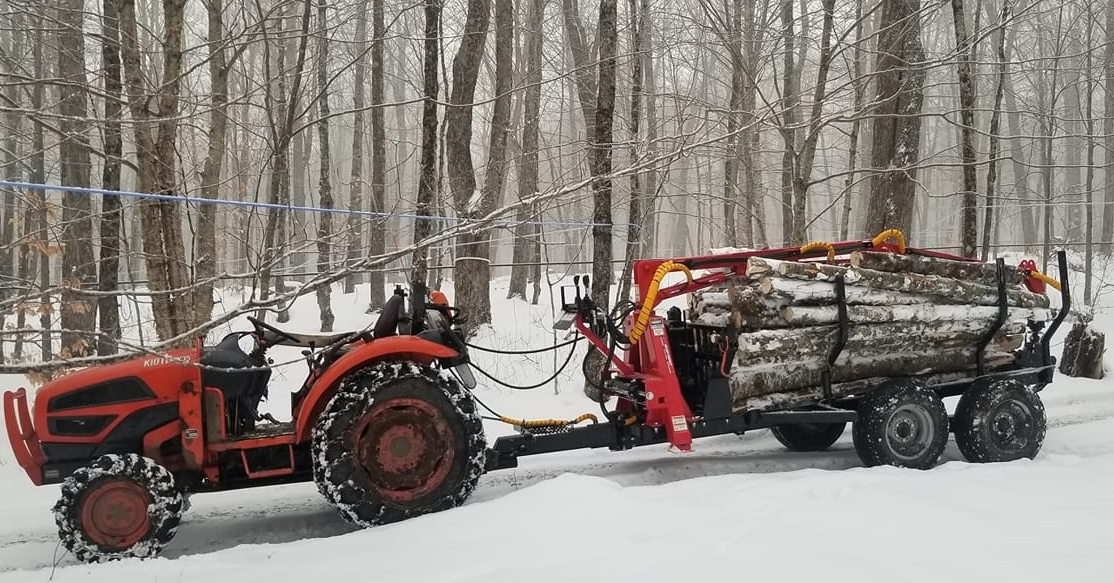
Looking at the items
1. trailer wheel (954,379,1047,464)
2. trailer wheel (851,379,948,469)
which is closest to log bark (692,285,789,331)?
trailer wheel (851,379,948,469)

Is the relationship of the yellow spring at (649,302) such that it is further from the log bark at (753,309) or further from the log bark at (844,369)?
the log bark at (844,369)

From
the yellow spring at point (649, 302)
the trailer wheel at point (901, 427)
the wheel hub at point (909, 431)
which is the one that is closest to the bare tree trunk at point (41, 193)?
Answer: the yellow spring at point (649, 302)

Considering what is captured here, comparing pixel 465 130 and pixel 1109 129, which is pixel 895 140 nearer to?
pixel 465 130

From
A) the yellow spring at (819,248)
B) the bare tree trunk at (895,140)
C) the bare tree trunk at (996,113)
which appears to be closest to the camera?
the yellow spring at (819,248)

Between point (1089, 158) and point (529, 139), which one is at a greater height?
point (529, 139)

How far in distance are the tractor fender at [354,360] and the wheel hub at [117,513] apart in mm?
867

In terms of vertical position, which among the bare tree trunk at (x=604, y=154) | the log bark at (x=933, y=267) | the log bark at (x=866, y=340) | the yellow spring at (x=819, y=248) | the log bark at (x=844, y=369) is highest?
the bare tree trunk at (x=604, y=154)

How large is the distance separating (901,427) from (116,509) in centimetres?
519

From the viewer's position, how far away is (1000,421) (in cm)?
569

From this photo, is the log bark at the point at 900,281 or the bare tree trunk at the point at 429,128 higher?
the bare tree trunk at the point at 429,128

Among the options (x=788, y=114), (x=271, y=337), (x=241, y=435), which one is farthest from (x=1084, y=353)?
(x=241, y=435)

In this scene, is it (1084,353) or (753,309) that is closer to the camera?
(753,309)

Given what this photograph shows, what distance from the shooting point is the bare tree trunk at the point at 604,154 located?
8.75 m

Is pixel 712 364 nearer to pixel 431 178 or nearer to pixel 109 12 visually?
pixel 431 178
